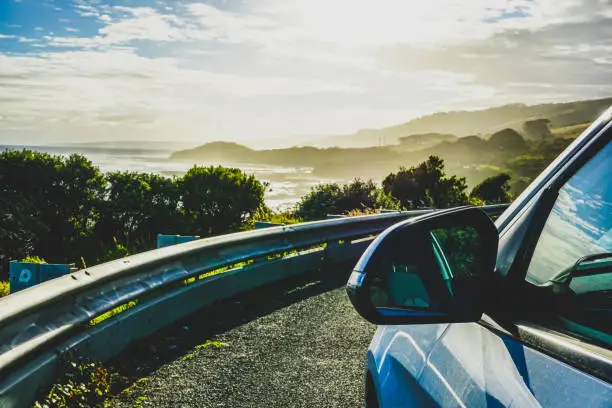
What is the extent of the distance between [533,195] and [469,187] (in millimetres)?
24970

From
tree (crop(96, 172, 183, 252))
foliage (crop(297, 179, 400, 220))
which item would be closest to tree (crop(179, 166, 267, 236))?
tree (crop(96, 172, 183, 252))

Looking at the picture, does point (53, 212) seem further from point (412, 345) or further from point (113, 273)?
point (412, 345)

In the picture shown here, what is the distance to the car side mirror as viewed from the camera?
1.88m

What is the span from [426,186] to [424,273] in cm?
2254

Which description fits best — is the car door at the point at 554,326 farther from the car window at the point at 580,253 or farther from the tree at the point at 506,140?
the tree at the point at 506,140

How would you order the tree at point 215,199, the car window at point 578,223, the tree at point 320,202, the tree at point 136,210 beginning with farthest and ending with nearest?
the tree at point 320,202, the tree at point 215,199, the tree at point 136,210, the car window at point 578,223

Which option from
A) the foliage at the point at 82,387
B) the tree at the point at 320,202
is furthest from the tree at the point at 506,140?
the foliage at the point at 82,387

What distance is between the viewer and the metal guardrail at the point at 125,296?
155 inches

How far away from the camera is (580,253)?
1828mm

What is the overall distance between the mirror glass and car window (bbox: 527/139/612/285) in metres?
0.17

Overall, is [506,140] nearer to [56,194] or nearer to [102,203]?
[102,203]

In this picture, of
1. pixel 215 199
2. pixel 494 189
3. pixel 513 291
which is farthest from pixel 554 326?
pixel 494 189

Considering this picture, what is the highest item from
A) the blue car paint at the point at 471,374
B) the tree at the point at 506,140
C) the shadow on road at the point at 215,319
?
the tree at the point at 506,140

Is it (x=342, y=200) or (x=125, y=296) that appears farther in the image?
(x=342, y=200)
